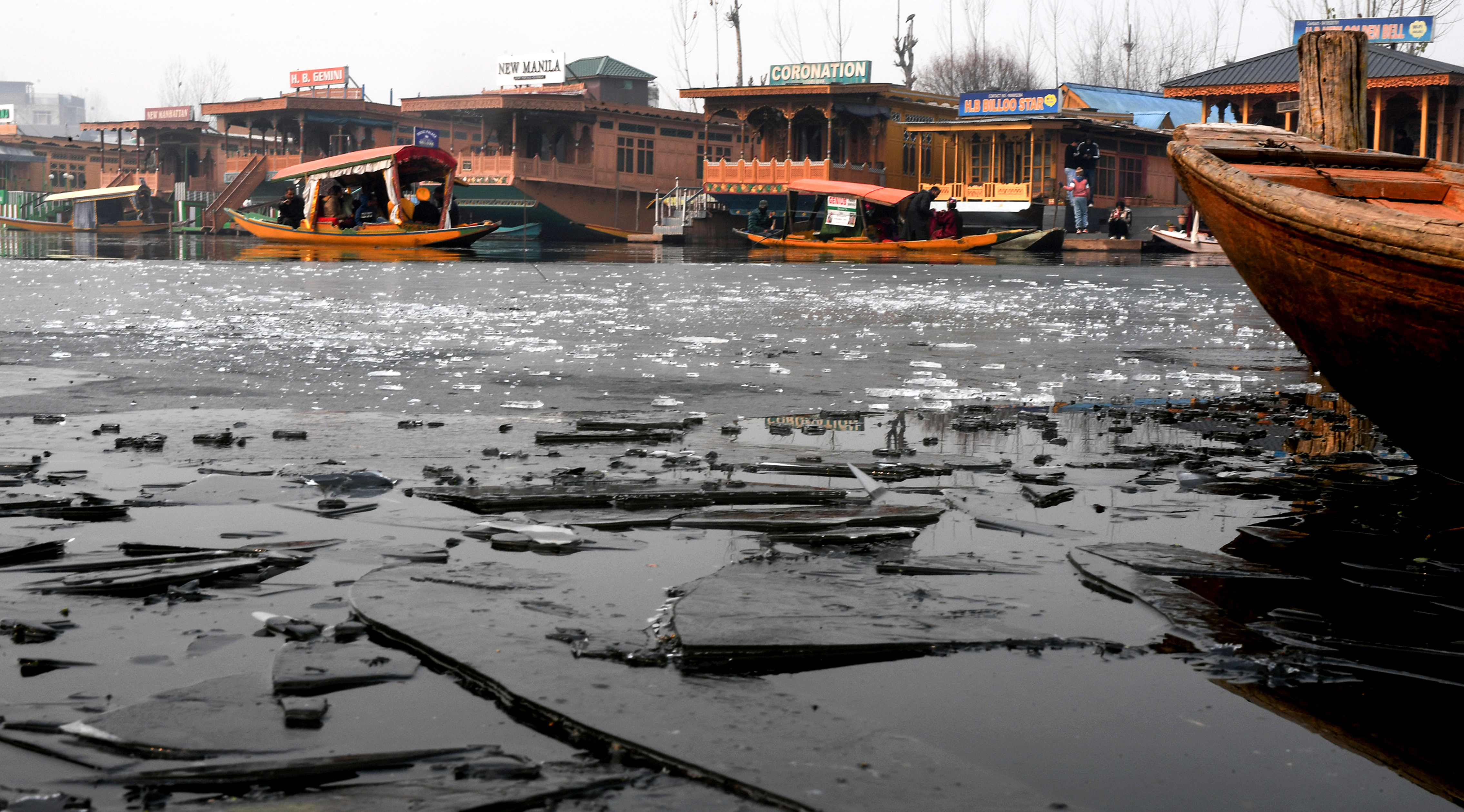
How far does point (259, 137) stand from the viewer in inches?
2254

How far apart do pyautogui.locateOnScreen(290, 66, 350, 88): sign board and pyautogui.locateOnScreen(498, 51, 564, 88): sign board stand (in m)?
6.57

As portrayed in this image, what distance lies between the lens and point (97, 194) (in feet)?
171

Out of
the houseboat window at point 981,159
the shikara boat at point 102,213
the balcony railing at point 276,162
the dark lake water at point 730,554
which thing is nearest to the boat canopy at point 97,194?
the shikara boat at point 102,213

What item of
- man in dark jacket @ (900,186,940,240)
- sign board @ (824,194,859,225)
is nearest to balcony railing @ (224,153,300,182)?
sign board @ (824,194,859,225)

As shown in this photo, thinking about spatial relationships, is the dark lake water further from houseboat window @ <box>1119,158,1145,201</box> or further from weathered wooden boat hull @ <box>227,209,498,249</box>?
houseboat window @ <box>1119,158,1145,201</box>

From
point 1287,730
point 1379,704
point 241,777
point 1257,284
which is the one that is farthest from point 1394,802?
point 1257,284

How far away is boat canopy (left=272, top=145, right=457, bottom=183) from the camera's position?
29.3 m

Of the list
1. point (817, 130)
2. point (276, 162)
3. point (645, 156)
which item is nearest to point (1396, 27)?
point (817, 130)

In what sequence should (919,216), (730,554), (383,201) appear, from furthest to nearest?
(383,201)
(919,216)
(730,554)

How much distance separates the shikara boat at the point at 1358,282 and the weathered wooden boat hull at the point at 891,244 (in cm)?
2281

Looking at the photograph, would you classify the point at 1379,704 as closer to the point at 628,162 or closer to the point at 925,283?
the point at 925,283

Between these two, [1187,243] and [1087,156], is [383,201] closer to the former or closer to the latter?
[1087,156]

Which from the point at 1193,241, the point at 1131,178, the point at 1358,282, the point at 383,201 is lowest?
the point at 1358,282

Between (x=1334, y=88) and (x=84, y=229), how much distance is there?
5856cm
